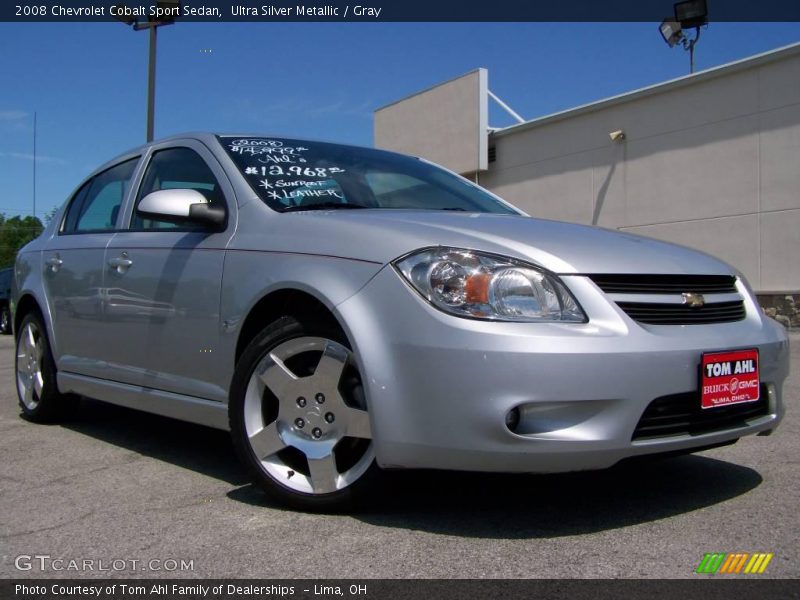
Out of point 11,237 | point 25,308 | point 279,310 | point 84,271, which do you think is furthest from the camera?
point 11,237

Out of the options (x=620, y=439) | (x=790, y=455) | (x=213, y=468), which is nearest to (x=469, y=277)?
(x=620, y=439)

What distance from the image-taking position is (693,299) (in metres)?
2.90

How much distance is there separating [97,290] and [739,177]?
1256cm

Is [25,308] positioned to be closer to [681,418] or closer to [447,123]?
[681,418]

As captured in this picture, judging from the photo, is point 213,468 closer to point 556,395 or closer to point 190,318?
point 190,318

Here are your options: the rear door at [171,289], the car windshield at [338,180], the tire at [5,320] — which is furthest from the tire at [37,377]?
the tire at [5,320]

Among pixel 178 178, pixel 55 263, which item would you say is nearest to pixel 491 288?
pixel 178 178

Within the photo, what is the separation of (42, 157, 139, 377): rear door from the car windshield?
102cm

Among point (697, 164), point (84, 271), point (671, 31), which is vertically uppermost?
point (671, 31)

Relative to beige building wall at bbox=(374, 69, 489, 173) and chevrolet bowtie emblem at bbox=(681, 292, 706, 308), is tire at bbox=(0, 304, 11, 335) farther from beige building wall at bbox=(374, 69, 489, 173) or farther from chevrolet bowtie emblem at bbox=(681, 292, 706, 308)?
chevrolet bowtie emblem at bbox=(681, 292, 706, 308)

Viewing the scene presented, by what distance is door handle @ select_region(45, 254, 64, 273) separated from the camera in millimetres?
4709

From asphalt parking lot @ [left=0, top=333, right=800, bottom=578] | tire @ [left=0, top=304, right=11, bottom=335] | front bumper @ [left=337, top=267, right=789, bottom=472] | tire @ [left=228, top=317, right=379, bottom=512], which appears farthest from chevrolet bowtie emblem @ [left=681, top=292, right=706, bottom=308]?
tire @ [left=0, top=304, right=11, bottom=335]
